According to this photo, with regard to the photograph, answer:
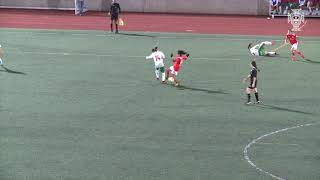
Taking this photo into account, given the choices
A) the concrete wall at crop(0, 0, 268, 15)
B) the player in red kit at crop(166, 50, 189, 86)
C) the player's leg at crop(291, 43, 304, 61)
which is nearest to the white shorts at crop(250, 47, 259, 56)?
the player's leg at crop(291, 43, 304, 61)

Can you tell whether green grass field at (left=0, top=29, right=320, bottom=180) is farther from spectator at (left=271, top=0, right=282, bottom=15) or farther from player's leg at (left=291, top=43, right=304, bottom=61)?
spectator at (left=271, top=0, right=282, bottom=15)

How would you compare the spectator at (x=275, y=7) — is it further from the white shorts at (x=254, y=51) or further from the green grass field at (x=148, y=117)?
the white shorts at (x=254, y=51)

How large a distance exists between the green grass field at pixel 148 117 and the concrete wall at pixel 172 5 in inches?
822

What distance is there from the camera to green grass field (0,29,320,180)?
19.8 meters

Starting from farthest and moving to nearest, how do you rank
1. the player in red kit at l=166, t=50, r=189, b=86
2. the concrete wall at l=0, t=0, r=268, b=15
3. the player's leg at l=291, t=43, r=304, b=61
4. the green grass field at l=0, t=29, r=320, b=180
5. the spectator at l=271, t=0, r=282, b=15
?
the concrete wall at l=0, t=0, r=268, b=15
the spectator at l=271, t=0, r=282, b=15
the player's leg at l=291, t=43, r=304, b=61
the player in red kit at l=166, t=50, r=189, b=86
the green grass field at l=0, t=29, r=320, b=180

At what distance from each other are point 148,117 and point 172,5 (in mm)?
39094

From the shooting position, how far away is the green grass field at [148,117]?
781 inches

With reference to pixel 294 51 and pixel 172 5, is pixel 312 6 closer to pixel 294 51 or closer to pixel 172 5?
pixel 172 5

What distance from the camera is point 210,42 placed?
4622 centimetres

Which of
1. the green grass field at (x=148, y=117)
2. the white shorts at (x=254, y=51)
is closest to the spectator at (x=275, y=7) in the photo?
the green grass field at (x=148, y=117)

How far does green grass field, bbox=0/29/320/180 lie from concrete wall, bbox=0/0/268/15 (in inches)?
822

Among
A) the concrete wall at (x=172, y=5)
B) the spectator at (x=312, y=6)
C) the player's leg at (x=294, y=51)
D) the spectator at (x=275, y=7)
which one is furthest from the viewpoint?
the concrete wall at (x=172, y=5)

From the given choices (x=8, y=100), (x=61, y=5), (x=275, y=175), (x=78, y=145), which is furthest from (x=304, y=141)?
(x=61, y=5)

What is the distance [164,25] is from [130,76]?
74.4ft
